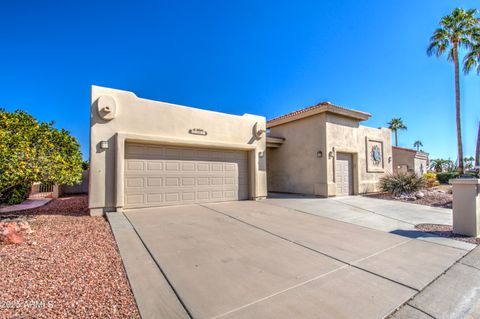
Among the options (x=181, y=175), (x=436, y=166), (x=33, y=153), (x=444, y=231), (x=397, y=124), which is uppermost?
(x=397, y=124)

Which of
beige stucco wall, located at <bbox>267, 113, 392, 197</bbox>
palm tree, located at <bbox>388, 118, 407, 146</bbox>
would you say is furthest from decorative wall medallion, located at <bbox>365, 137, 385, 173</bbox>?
palm tree, located at <bbox>388, 118, 407, 146</bbox>

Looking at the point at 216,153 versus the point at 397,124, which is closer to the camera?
the point at 216,153

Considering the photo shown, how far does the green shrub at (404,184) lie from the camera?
11266 millimetres

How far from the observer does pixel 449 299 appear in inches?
100

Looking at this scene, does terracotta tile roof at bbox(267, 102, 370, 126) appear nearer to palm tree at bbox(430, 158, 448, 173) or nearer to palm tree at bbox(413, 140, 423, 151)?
palm tree at bbox(430, 158, 448, 173)

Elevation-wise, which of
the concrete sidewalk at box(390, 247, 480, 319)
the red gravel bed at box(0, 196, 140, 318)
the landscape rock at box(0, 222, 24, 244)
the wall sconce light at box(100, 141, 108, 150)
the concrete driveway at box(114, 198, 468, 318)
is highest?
the wall sconce light at box(100, 141, 108, 150)

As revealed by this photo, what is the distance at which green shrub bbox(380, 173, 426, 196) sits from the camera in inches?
444

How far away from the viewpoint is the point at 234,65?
13500 mm

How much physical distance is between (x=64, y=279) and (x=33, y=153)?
4100mm

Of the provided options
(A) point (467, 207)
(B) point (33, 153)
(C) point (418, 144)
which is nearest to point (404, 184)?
(A) point (467, 207)

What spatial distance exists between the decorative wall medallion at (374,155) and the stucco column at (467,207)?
8.04m

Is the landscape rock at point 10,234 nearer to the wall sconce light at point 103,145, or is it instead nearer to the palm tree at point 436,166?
the wall sconce light at point 103,145

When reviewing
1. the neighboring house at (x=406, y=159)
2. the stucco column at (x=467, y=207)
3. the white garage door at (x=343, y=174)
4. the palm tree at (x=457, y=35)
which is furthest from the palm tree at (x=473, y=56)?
the stucco column at (x=467, y=207)

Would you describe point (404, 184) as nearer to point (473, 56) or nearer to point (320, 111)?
point (320, 111)
